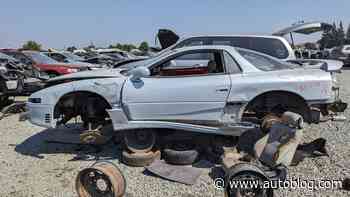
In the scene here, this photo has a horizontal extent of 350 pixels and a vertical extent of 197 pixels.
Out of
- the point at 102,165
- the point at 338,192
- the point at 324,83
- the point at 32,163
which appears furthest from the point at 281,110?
the point at 32,163

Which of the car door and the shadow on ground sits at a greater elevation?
the car door

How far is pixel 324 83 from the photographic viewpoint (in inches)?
186

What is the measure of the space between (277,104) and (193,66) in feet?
6.49

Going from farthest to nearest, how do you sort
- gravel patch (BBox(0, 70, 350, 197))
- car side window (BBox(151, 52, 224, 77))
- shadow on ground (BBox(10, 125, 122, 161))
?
shadow on ground (BBox(10, 125, 122, 161)) < car side window (BBox(151, 52, 224, 77)) < gravel patch (BBox(0, 70, 350, 197))

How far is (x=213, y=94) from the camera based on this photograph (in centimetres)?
472

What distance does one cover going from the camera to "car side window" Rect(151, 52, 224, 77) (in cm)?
505

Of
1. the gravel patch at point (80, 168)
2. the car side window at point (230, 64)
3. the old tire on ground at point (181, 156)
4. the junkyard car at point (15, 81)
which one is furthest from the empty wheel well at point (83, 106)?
the junkyard car at point (15, 81)

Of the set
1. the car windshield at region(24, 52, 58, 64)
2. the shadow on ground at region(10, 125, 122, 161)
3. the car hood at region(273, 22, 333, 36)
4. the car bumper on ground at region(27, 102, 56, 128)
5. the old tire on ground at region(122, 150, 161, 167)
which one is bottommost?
the shadow on ground at region(10, 125, 122, 161)

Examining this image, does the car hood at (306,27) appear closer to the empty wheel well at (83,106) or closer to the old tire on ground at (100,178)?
the empty wheel well at (83,106)

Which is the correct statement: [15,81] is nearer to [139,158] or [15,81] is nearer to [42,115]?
[42,115]

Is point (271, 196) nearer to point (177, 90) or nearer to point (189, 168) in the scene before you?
point (189, 168)

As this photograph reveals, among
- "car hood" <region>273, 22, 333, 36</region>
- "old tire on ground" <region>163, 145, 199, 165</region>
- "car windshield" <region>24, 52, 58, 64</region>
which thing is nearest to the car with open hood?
"old tire on ground" <region>163, 145, 199, 165</region>

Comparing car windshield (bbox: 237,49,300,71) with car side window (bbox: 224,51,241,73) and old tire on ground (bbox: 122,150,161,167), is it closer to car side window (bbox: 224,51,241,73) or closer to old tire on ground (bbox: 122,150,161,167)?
car side window (bbox: 224,51,241,73)

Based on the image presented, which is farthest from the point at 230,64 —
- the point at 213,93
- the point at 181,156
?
the point at 181,156
